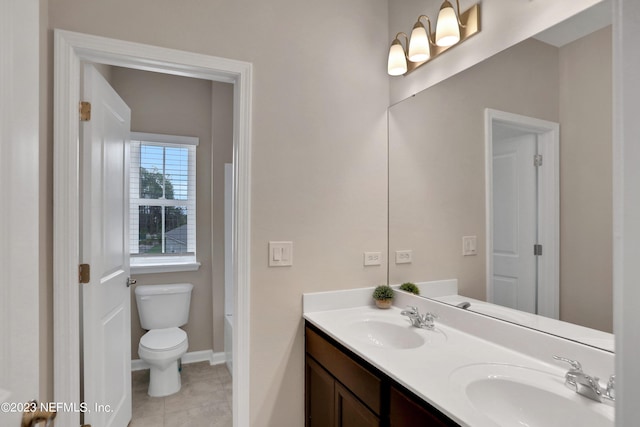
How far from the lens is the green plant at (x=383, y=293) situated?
6.26 ft

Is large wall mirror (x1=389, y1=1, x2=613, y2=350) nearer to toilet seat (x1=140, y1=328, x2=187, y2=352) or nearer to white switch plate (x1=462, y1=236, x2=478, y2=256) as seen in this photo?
white switch plate (x1=462, y1=236, x2=478, y2=256)

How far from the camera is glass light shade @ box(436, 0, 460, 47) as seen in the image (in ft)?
5.05

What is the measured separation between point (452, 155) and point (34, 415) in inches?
69.1

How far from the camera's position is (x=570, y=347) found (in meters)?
1.14

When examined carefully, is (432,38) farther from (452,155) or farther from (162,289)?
(162,289)

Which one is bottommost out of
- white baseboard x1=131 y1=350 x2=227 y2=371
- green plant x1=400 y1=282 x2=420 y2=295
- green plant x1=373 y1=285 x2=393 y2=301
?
white baseboard x1=131 y1=350 x2=227 y2=371

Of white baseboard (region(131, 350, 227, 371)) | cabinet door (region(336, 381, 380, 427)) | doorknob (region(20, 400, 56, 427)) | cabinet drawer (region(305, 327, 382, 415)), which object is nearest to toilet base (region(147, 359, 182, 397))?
white baseboard (region(131, 350, 227, 371))

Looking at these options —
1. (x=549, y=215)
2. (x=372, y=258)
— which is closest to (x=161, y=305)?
(x=372, y=258)

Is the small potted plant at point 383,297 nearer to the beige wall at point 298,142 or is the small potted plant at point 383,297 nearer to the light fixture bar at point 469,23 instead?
the beige wall at point 298,142

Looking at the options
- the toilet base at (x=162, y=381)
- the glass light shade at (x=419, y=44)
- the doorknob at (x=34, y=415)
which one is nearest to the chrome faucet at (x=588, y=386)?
the doorknob at (x=34, y=415)

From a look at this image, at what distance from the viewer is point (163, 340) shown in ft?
8.58

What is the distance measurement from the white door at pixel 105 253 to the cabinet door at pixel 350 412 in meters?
1.17

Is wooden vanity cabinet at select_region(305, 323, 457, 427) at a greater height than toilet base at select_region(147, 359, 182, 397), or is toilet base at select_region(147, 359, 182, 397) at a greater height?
wooden vanity cabinet at select_region(305, 323, 457, 427)

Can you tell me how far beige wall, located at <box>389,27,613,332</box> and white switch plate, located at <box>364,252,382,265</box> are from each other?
0.08 m
